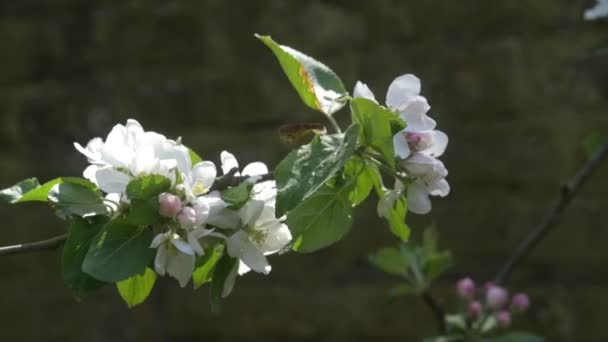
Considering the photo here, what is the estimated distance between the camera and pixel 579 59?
7.76 feet

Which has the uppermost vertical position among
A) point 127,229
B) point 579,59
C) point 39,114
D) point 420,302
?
point 127,229

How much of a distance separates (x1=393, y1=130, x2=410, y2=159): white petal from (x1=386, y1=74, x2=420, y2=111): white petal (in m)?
0.03

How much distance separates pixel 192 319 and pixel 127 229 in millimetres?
1946

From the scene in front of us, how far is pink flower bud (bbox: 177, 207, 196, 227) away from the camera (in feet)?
2.38

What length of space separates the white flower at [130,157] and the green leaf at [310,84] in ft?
0.39

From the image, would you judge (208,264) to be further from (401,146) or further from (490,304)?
(490,304)

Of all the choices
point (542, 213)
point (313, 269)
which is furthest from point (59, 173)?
point (542, 213)

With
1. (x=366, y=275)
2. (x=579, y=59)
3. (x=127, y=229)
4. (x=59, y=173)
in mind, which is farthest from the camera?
(x=59, y=173)

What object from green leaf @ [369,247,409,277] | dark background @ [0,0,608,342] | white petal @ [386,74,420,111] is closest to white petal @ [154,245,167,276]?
white petal @ [386,74,420,111]

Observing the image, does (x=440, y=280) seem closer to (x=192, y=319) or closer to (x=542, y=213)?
(x=542, y=213)

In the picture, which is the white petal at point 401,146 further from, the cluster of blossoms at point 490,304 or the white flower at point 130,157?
the cluster of blossoms at point 490,304

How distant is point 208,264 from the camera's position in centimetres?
81

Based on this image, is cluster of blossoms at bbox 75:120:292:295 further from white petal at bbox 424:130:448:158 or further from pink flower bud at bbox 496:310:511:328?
pink flower bud at bbox 496:310:511:328

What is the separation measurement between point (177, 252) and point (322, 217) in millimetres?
118
